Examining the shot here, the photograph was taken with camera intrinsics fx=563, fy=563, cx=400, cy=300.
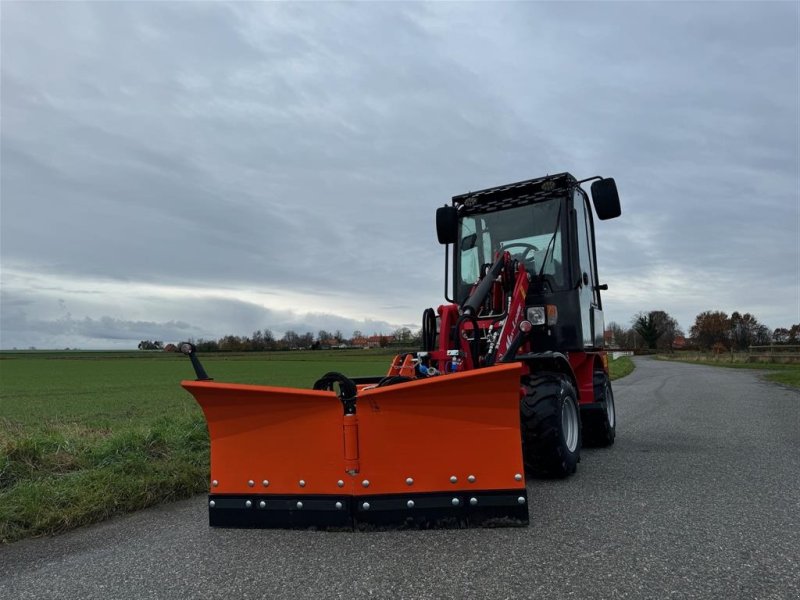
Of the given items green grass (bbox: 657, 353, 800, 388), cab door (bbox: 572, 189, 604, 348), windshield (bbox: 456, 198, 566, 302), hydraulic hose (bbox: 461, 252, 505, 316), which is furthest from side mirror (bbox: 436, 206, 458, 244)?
green grass (bbox: 657, 353, 800, 388)

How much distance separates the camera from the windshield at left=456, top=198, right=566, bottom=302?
19.7ft

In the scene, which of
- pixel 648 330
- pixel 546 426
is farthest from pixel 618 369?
pixel 648 330

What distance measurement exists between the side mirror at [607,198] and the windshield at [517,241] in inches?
25.0

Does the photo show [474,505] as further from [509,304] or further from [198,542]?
[509,304]

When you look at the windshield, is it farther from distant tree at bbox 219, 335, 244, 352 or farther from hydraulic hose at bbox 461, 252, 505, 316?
distant tree at bbox 219, 335, 244, 352

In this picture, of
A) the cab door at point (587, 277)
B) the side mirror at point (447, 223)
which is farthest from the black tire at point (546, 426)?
the side mirror at point (447, 223)

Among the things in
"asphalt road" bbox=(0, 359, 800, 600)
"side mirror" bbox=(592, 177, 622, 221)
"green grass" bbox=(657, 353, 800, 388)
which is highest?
"side mirror" bbox=(592, 177, 622, 221)

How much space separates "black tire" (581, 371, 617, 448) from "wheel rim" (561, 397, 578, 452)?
4.40 feet

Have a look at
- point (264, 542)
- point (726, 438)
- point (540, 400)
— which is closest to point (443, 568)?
point (264, 542)

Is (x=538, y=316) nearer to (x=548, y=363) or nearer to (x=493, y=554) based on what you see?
(x=548, y=363)

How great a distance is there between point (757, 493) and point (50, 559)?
4959 mm

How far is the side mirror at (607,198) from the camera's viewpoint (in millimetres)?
5387

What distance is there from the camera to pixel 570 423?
511 cm

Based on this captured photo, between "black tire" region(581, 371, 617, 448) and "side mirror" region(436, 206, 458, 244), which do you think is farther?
"black tire" region(581, 371, 617, 448)
